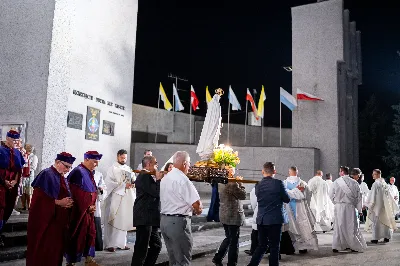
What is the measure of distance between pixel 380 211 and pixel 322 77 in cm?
1258

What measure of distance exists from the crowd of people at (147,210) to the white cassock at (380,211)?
2.05 metres

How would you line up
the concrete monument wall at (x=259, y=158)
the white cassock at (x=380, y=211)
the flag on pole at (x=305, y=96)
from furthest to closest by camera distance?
the flag on pole at (x=305, y=96) < the concrete monument wall at (x=259, y=158) < the white cassock at (x=380, y=211)

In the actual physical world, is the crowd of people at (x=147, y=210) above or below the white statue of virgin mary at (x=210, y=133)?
below

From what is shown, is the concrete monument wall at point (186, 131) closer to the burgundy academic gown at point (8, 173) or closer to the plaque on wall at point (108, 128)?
the plaque on wall at point (108, 128)

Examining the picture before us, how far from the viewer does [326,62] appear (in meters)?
22.0

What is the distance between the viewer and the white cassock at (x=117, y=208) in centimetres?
798

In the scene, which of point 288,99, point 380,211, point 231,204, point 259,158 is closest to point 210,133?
point 231,204

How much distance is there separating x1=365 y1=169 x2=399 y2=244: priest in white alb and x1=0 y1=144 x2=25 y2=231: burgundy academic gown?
9.30 m

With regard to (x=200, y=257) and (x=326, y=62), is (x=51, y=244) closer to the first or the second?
(x=200, y=257)

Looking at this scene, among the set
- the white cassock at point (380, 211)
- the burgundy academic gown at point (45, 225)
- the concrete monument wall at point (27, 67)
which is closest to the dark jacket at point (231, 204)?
the burgundy academic gown at point (45, 225)

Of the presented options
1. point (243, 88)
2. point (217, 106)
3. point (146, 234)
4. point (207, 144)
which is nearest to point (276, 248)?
point (146, 234)

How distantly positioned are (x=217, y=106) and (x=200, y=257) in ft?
13.2

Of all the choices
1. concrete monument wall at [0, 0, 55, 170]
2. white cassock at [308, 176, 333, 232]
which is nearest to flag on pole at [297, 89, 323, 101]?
white cassock at [308, 176, 333, 232]

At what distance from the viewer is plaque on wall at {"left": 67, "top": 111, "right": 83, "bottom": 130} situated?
1291cm
